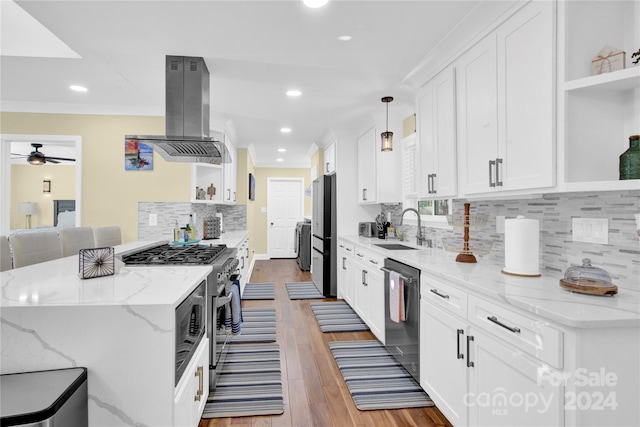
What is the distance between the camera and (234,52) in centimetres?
244

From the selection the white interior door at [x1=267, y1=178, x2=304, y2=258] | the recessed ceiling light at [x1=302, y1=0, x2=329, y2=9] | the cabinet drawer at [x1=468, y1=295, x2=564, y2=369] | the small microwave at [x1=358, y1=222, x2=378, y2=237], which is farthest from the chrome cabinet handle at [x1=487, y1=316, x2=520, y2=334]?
the white interior door at [x1=267, y1=178, x2=304, y2=258]

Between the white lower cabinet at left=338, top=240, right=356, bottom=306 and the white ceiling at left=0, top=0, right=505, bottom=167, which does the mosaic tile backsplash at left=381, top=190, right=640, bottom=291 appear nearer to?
the white ceiling at left=0, top=0, right=505, bottom=167

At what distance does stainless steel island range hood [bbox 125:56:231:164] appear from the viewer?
2.53m

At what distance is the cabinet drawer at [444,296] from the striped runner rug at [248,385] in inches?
47.4

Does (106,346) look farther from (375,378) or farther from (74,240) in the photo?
(74,240)

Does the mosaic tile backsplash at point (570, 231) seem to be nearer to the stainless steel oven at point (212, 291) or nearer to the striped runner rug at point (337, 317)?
the striped runner rug at point (337, 317)

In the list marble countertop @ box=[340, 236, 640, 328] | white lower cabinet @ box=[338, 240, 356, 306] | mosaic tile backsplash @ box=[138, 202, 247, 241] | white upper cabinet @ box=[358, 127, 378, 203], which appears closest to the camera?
marble countertop @ box=[340, 236, 640, 328]

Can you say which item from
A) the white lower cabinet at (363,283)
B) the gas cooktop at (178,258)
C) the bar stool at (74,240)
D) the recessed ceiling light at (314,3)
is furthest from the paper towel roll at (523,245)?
the bar stool at (74,240)

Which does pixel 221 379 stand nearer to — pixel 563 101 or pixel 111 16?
pixel 111 16

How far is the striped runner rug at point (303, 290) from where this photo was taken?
4766 millimetres

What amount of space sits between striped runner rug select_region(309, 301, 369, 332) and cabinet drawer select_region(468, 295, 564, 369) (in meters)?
2.05

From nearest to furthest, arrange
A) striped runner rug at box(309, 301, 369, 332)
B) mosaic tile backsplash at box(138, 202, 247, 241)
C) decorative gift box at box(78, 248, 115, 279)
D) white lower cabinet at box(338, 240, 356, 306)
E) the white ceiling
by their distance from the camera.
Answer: decorative gift box at box(78, 248, 115, 279) < the white ceiling < striped runner rug at box(309, 301, 369, 332) < mosaic tile backsplash at box(138, 202, 247, 241) < white lower cabinet at box(338, 240, 356, 306)

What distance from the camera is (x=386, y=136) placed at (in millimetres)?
3125

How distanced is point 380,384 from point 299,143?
443cm
